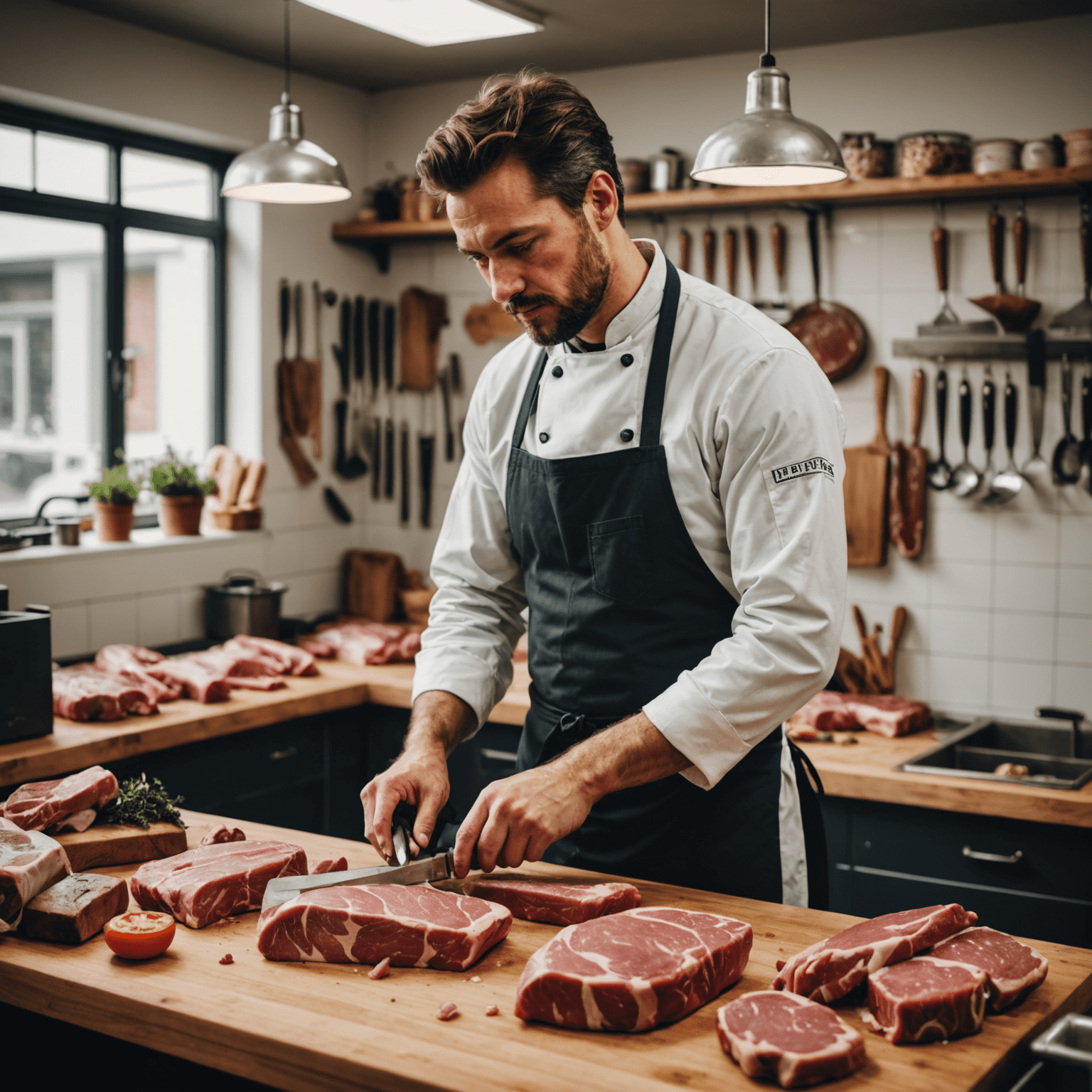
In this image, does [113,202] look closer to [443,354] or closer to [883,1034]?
[443,354]

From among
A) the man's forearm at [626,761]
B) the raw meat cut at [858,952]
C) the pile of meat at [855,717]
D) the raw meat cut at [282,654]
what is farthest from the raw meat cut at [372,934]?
the raw meat cut at [282,654]

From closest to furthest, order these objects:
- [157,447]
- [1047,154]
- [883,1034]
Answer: [883,1034] < [1047,154] < [157,447]

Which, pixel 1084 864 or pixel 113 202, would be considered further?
pixel 113 202

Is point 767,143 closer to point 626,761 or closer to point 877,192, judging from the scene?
point 877,192

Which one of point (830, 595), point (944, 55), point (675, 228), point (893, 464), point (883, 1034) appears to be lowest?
point (883, 1034)

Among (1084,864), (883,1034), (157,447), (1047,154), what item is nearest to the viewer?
(883,1034)

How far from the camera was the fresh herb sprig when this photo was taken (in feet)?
6.61

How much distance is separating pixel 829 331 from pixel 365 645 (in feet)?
5.73

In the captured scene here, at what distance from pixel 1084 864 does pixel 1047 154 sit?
190 centimetres

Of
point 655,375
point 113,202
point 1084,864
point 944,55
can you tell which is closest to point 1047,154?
point 944,55

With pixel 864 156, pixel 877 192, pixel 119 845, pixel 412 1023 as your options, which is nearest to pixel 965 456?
pixel 877 192

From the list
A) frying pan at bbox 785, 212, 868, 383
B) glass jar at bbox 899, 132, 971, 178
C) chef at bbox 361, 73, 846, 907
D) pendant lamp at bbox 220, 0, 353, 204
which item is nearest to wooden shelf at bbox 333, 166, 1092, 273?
glass jar at bbox 899, 132, 971, 178

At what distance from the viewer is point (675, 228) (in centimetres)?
419

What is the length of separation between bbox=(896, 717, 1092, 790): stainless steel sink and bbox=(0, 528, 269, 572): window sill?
229 cm
